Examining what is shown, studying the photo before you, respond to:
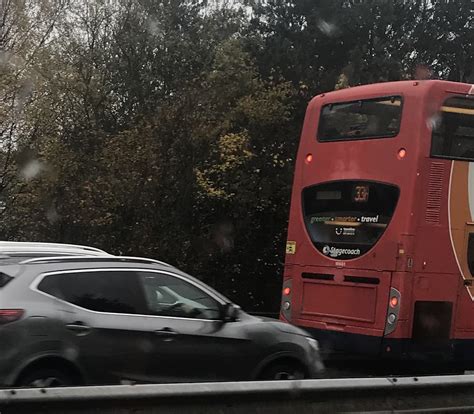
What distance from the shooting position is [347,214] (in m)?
10.8

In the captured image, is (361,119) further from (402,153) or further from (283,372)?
(283,372)

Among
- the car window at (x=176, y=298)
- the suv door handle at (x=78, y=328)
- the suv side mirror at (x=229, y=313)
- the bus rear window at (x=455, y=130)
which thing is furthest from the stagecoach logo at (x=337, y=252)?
the suv door handle at (x=78, y=328)

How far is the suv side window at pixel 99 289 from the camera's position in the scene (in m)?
6.57

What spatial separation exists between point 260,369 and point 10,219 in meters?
16.8

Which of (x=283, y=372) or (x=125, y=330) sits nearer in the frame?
(x=125, y=330)

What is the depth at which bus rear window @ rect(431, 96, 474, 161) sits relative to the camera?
33.1 feet

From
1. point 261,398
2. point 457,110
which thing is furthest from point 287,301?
point 261,398

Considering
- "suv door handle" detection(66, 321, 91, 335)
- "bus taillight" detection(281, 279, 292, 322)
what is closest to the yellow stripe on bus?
"bus taillight" detection(281, 279, 292, 322)

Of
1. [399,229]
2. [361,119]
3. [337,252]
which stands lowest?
[337,252]

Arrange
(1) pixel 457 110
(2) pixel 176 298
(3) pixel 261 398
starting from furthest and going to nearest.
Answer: (1) pixel 457 110, (2) pixel 176 298, (3) pixel 261 398

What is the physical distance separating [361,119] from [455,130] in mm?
1443

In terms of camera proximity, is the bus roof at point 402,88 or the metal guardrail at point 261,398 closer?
the metal guardrail at point 261,398

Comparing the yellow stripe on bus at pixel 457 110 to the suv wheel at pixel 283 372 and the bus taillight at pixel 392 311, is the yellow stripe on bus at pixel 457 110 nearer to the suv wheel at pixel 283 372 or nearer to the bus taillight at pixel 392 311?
the bus taillight at pixel 392 311

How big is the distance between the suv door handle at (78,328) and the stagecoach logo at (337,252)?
204 inches
